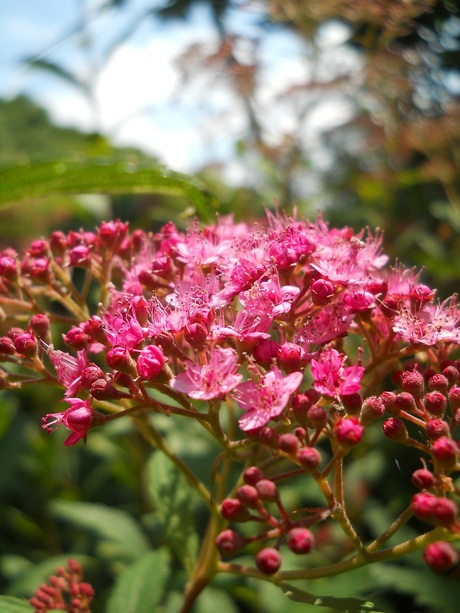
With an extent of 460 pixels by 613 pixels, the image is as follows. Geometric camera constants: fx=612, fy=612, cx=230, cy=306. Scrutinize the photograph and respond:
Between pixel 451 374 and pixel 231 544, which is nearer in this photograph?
pixel 231 544

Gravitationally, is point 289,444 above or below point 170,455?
above

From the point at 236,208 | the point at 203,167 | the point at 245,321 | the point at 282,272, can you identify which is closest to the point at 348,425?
the point at 245,321

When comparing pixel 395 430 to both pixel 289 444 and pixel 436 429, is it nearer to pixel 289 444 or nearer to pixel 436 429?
pixel 436 429

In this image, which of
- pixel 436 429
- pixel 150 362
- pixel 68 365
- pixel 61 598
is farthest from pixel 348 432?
pixel 61 598

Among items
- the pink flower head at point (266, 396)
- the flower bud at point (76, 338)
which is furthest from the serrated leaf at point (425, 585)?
the flower bud at point (76, 338)

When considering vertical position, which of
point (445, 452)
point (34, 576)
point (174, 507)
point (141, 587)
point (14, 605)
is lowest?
A: point (34, 576)

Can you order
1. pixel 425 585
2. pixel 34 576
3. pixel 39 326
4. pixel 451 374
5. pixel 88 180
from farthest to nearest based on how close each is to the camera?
pixel 34 576
pixel 425 585
pixel 88 180
pixel 39 326
pixel 451 374

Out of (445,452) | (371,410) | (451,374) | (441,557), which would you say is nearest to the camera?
(441,557)
